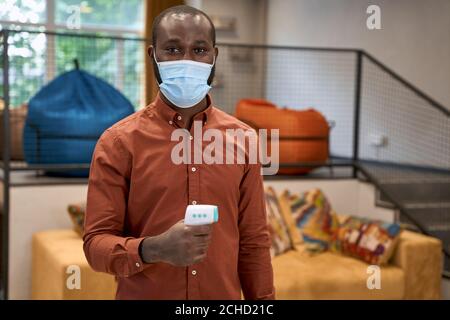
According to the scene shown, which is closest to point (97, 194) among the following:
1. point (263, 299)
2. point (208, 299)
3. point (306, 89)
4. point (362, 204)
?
point (208, 299)

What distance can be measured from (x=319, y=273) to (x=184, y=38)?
102 inches

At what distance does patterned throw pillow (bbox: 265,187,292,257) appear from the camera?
4.00 m

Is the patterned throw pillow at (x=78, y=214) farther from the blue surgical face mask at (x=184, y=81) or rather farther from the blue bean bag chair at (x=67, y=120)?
the blue surgical face mask at (x=184, y=81)

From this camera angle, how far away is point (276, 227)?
4.05 m

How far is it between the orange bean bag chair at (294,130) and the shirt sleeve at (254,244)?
10.9 ft

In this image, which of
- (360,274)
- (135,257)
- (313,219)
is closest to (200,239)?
(135,257)

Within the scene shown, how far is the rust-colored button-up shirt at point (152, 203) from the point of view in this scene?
125 centimetres

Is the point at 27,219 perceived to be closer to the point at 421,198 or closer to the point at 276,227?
the point at 276,227

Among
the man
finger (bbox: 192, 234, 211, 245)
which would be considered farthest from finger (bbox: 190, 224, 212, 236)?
the man

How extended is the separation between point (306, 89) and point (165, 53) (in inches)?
244

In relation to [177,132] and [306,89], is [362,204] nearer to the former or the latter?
[306,89]

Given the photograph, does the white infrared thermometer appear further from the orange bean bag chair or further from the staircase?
the orange bean bag chair
